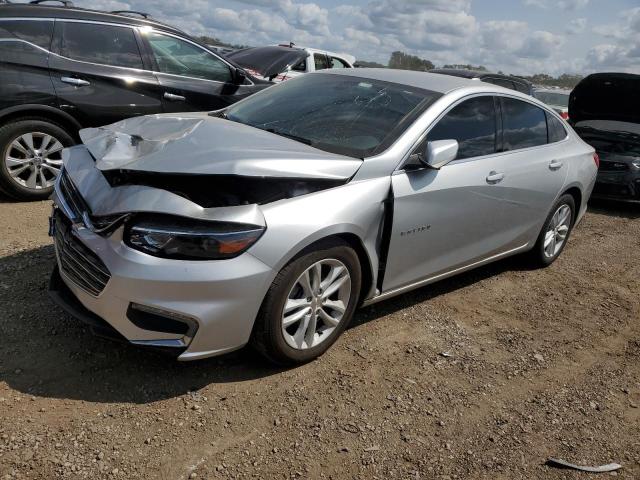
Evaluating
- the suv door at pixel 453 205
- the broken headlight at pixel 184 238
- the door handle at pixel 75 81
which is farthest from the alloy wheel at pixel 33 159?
the suv door at pixel 453 205

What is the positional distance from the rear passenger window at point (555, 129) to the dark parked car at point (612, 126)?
3149 millimetres

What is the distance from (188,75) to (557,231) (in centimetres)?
409

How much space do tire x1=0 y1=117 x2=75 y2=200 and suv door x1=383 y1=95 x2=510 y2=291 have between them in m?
3.61

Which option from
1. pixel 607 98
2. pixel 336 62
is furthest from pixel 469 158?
pixel 336 62

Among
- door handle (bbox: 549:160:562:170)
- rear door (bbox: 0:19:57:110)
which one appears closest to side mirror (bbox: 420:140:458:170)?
door handle (bbox: 549:160:562:170)

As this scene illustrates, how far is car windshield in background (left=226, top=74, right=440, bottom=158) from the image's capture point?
137 inches

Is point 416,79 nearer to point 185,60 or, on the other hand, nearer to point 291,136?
point 291,136

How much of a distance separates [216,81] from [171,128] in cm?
307

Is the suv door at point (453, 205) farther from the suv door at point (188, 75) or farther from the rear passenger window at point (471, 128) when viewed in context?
the suv door at point (188, 75)

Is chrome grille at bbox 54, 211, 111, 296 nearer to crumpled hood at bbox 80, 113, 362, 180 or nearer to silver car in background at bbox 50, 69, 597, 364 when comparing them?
silver car in background at bbox 50, 69, 597, 364

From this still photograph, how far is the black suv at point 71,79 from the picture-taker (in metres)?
5.18

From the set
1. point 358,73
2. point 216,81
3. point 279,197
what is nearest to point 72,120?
point 216,81

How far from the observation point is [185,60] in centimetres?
612

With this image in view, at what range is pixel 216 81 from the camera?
→ 20.8 feet
